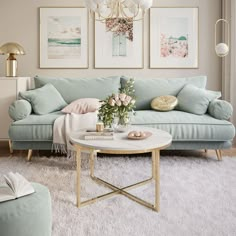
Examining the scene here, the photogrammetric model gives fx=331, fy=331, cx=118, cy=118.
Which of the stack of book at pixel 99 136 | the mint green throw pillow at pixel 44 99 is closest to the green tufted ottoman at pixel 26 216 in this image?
the stack of book at pixel 99 136

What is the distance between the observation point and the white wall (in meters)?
4.68

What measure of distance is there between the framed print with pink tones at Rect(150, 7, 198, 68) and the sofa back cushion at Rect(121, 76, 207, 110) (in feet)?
1.95

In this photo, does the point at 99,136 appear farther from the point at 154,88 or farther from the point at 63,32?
the point at 63,32

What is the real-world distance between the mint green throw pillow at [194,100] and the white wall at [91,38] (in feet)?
2.89

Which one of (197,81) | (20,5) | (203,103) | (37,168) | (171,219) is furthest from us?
(20,5)

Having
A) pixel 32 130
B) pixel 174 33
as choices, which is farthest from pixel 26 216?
pixel 174 33

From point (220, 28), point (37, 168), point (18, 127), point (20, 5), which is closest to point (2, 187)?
point (37, 168)

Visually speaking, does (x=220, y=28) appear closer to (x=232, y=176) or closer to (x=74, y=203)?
(x=232, y=176)

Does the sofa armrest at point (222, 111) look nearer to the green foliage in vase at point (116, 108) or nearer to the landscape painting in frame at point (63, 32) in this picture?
the green foliage in vase at point (116, 108)

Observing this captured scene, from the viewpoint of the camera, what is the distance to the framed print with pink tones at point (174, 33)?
15.4ft

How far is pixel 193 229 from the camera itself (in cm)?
192

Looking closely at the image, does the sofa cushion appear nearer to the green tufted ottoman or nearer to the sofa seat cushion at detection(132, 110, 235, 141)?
the sofa seat cushion at detection(132, 110, 235, 141)

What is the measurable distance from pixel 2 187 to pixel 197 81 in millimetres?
3254

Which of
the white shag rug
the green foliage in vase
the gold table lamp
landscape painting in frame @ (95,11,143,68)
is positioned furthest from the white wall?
the green foliage in vase
